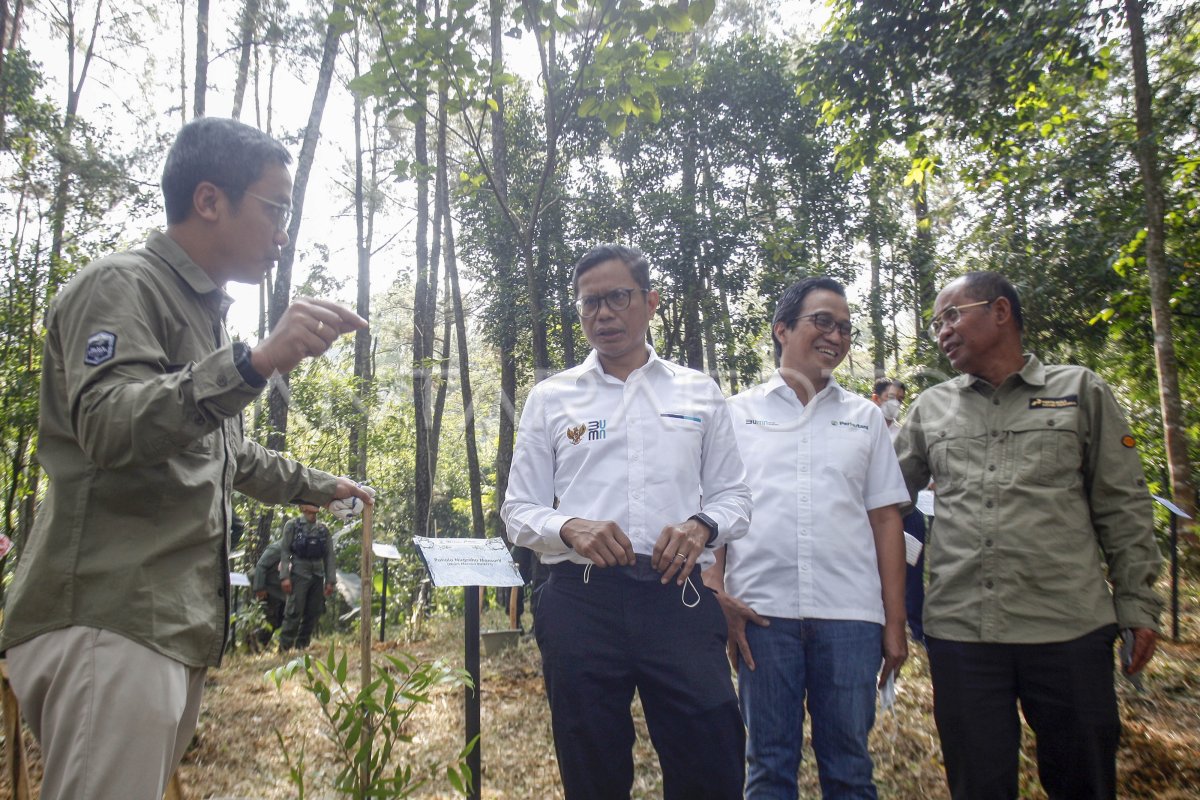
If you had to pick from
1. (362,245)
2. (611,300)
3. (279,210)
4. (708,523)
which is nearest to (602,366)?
(611,300)

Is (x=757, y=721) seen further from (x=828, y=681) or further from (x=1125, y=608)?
(x=1125, y=608)

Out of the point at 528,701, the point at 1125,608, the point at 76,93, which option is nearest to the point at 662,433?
the point at 1125,608

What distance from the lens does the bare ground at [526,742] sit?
143 inches

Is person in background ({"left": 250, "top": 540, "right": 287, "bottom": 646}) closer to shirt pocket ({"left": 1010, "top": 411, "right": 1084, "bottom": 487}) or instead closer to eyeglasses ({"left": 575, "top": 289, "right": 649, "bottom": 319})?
eyeglasses ({"left": 575, "top": 289, "right": 649, "bottom": 319})

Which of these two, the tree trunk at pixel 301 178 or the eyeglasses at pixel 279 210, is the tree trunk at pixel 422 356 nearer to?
the tree trunk at pixel 301 178

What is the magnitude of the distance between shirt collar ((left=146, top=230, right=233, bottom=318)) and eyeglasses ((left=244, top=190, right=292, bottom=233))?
19cm

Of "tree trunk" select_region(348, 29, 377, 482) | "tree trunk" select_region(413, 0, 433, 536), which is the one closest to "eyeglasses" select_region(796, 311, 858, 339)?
"tree trunk" select_region(413, 0, 433, 536)

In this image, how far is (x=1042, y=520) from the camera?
2.23 meters

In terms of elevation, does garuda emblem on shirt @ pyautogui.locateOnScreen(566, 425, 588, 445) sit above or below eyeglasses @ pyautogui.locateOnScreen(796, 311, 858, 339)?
below

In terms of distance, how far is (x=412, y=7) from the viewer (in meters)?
4.40

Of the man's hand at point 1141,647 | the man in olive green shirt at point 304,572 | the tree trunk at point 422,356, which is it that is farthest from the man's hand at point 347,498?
the tree trunk at point 422,356

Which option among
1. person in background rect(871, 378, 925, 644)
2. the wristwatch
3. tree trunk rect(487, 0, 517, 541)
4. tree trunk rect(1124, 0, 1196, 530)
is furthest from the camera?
tree trunk rect(487, 0, 517, 541)

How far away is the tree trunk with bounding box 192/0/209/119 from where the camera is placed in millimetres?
12445

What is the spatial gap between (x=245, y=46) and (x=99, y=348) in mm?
15243
